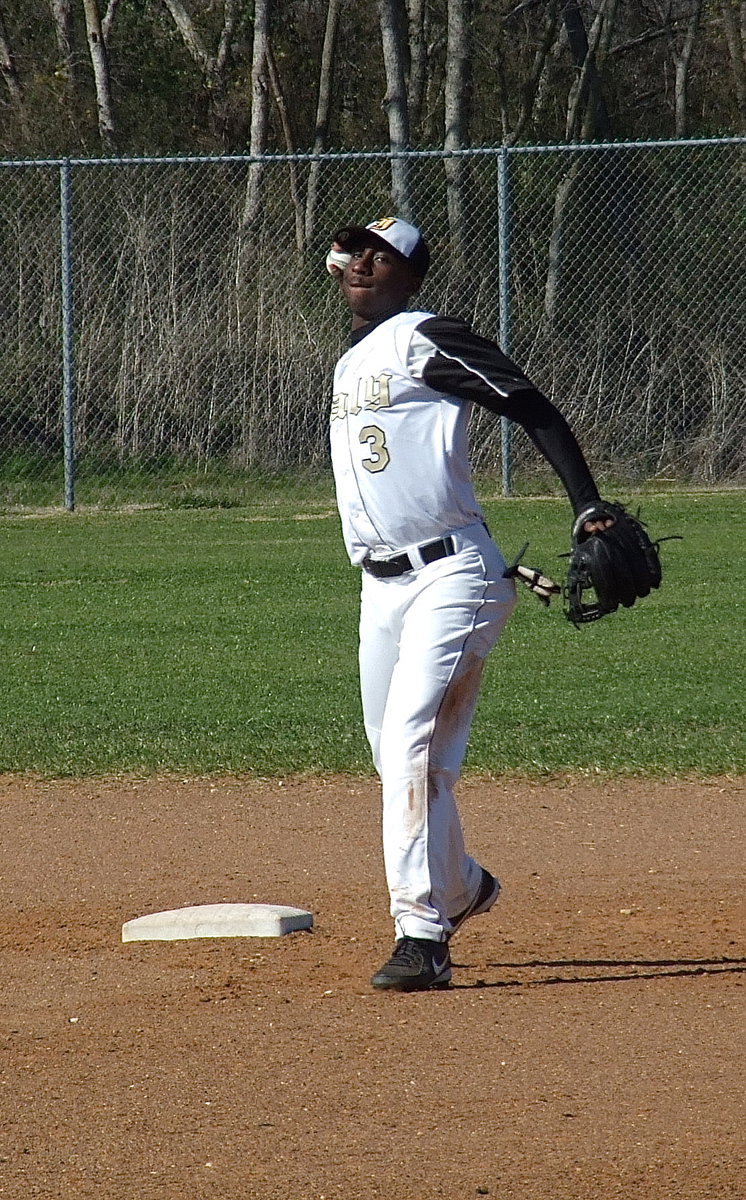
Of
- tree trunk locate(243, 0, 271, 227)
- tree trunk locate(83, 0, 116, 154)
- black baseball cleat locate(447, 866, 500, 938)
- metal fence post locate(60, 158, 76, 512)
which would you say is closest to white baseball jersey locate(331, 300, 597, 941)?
black baseball cleat locate(447, 866, 500, 938)

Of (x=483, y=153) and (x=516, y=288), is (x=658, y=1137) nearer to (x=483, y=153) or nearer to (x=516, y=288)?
(x=483, y=153)

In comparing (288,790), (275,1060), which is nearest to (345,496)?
(275,1060)

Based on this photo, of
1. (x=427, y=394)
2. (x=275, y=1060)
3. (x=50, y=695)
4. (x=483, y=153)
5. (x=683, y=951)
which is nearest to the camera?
(x=275, y=1060)

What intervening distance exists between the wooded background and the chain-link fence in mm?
6113

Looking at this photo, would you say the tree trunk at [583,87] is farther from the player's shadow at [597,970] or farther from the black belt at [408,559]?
the player's shadow at [597,970]

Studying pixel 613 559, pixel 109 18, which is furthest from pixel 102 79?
pixel 613 559

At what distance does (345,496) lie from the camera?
420 centimetres

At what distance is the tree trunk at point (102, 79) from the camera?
22.6 metres

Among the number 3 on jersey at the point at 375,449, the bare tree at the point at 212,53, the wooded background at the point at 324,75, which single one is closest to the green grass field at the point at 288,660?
the number 3 on jersey at the point at 375,449

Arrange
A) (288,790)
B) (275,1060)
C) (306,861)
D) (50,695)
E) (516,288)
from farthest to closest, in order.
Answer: (516,288) → (50,695) → (288,790) → (306,861) → (275,1060)

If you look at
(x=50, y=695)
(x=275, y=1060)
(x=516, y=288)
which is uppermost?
(x=516, y=288)

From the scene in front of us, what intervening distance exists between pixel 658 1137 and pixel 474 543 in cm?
153

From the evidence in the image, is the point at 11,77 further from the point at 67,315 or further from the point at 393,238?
the point at 393,238

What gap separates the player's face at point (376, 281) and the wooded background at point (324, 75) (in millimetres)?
16861
